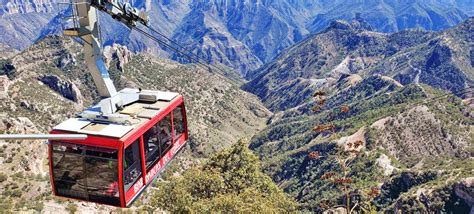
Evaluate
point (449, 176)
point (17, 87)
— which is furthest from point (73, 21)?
point (17, 87)

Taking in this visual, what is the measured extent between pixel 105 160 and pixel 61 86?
138178 mm

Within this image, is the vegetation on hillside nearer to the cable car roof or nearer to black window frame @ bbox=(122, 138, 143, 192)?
the cable car roof

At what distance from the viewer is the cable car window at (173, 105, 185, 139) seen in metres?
25.1

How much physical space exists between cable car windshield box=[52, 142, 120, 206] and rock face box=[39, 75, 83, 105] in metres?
136

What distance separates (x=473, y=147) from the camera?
108 m

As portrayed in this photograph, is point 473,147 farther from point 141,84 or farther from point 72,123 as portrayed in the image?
point 141,84

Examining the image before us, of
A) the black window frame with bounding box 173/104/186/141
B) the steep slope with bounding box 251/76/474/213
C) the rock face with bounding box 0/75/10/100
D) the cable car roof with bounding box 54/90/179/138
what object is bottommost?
the steep slope with bounding box 251/76/474/213

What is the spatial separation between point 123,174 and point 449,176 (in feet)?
239

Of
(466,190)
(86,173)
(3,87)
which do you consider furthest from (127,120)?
(3,87)

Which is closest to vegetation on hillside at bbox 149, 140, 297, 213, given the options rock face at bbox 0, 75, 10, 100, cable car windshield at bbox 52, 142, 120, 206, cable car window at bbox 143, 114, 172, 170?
cable car window at bbox 143, 114, 172, 170

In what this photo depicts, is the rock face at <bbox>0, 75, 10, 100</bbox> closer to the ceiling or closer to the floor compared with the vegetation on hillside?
closer to the floor

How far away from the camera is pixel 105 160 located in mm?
18406

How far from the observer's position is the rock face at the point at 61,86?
143875mm

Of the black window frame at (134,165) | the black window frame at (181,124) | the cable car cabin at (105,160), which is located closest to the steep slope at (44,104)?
the black window frame at (181,124)
